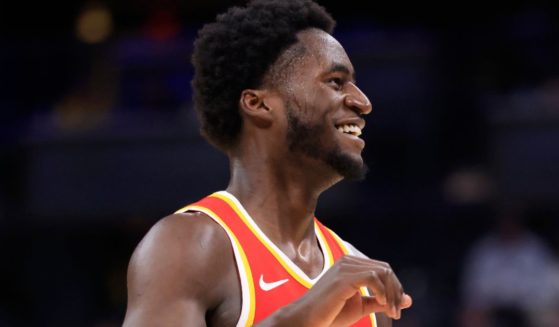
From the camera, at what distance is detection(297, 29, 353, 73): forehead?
3764 millimetres

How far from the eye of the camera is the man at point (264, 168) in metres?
3.35

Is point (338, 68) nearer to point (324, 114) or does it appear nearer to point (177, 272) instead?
point (324, 114)

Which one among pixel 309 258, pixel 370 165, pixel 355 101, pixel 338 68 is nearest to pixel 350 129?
pixel 355 101

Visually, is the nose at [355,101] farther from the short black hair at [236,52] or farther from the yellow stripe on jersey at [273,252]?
the yellow stripe on jersey at [273,252]

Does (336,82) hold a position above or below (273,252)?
above

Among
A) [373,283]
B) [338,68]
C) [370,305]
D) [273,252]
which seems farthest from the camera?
[338,68]

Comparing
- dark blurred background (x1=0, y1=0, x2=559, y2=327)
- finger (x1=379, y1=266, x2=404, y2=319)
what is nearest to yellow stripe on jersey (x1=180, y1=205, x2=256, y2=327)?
finger (x1=379, y1=266, x2=404, y2=319)

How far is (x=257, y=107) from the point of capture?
377 centimetres

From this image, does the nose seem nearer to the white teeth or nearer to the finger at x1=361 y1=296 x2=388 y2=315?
the white teeth

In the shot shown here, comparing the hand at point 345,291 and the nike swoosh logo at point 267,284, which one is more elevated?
the hand at point 345,291

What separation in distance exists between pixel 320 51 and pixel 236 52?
308mm

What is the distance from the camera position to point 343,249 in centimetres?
407

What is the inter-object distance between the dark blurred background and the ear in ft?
18.0

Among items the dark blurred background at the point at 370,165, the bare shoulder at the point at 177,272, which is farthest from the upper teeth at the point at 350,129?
the dark blurred background at the point at 370,165
